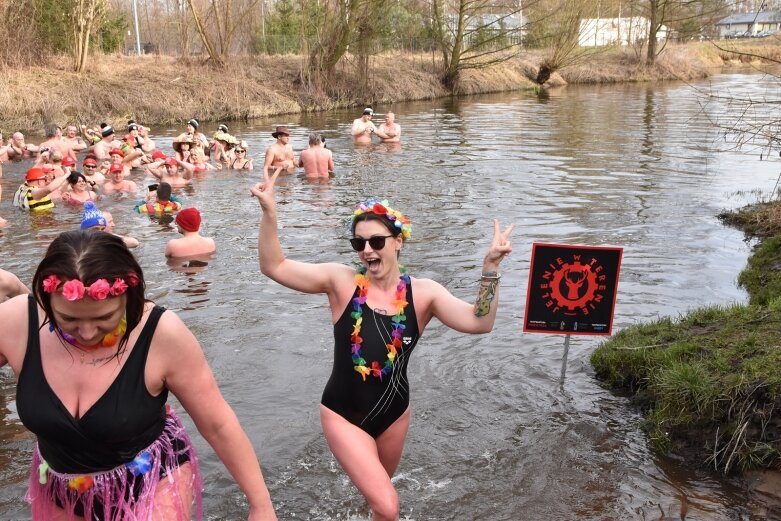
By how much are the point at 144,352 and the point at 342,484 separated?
3018mm

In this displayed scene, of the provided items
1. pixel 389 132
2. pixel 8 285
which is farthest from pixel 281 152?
pixel 8 285

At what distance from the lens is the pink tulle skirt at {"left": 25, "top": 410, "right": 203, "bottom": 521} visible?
2631 mm

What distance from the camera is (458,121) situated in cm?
2853

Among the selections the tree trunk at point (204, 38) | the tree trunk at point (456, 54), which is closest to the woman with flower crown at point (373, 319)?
the tree trunk at point (204, 38)

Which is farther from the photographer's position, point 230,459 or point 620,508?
point 620,508

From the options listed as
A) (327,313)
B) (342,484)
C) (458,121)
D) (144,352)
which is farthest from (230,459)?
(458,121)

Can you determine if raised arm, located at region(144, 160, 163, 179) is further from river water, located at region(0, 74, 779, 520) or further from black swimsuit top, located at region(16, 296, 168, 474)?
black swimsuit top, located at region(16, 296, 168, 474)

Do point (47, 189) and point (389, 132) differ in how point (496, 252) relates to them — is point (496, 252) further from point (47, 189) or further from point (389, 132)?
point (389, 132)

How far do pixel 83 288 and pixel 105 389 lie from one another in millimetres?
397

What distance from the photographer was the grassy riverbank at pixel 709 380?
4934mm

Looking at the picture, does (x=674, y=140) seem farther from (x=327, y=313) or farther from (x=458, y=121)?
(x=327, y=313)

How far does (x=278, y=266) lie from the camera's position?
4.12m

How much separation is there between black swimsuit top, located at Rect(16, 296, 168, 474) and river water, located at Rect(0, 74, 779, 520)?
A: 243 centimetres

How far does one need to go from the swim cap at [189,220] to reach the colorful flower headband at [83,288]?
26.7ft
